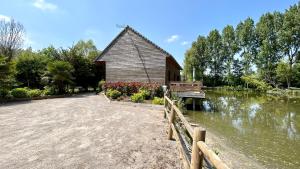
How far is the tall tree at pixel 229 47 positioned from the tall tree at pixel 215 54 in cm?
120

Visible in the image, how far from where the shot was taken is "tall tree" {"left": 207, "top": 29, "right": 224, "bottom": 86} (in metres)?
52.2

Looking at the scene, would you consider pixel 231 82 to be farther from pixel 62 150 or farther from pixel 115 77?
pixel 62 150

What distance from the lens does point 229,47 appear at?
51344mm

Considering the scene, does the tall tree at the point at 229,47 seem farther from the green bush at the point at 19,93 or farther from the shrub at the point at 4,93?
the shrub at the point at 4,93

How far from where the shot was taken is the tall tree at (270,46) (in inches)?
1613

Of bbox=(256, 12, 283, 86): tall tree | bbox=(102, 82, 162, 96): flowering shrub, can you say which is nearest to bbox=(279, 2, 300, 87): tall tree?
bbox=(256, 12, 283, 86): tall tree

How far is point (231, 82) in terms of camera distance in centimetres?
4972

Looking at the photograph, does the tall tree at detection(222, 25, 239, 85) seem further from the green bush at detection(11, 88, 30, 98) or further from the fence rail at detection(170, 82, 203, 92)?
the green bush at detection(11, 88, 30, 98)

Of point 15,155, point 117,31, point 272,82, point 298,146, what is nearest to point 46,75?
point 117,31

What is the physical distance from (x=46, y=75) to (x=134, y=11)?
32.3 feet

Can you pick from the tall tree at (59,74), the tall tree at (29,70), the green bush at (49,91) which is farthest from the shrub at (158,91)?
the tall tree at (29,70)

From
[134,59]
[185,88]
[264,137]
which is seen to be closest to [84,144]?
[264,137]

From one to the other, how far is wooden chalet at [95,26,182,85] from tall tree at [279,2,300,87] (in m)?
30.4

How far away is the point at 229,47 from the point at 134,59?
128ft
